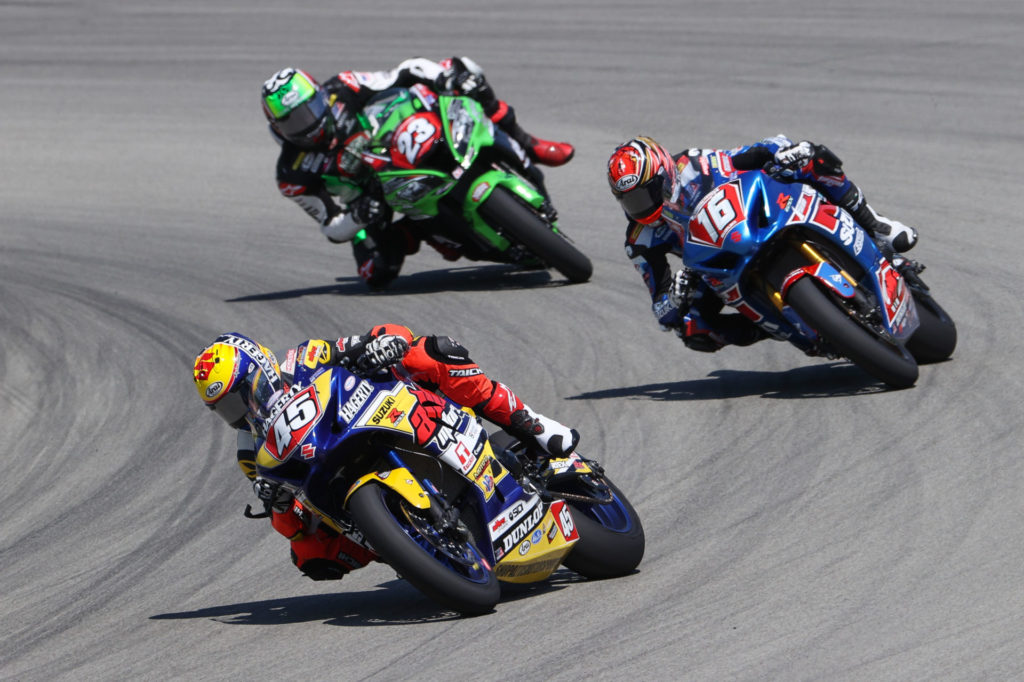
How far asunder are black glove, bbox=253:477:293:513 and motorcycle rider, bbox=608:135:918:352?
3415 millimetres

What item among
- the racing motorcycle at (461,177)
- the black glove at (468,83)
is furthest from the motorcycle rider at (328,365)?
the black glove at (468,83)

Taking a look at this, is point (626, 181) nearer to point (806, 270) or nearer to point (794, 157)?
point (794, 157)

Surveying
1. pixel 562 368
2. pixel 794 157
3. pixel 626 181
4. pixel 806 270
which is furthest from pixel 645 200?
pixel 562 368

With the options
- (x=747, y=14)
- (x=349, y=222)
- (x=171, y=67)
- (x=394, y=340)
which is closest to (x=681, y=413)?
(x=394, y=340)

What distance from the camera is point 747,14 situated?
2258 cm

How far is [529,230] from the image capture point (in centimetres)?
1323

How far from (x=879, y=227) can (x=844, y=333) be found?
1.08m

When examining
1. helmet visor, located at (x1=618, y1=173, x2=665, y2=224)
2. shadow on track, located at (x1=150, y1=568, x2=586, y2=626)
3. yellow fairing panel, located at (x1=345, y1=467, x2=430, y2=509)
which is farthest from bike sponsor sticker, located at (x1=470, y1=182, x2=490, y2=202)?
yellow fairing panel, located at (x1=345, y1=467, x2=430, y2=509)

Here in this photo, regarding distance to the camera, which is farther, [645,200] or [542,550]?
[645,200]

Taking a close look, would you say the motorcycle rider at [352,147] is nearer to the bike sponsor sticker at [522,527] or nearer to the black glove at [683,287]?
the black glove at [683,287]

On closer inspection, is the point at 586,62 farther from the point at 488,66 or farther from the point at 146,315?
the point at 146,315

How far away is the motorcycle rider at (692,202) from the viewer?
964 cm

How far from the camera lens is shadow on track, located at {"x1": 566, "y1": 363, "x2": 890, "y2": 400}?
9898mm

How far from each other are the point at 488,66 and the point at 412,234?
7.60 metres
